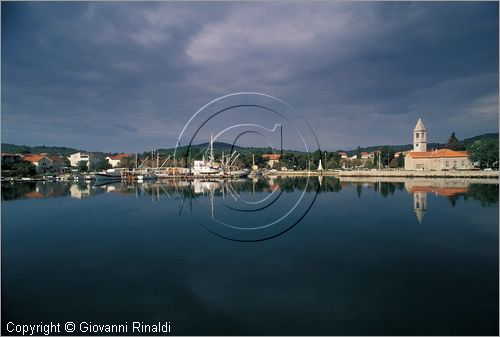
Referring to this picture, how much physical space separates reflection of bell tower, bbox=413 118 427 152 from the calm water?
8406 cm

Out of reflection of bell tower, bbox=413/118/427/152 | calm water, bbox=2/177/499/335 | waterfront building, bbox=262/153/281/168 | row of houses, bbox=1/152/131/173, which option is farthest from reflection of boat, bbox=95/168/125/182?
reflection of bell tower, bbox=413/118/427/152

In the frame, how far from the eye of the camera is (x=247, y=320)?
6168 millimetres

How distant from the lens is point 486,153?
2635 inches

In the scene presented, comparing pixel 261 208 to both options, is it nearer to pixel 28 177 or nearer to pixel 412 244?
pixel 412 244

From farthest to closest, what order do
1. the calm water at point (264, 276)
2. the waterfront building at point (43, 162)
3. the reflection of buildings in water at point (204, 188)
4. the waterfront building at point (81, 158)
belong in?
the waterfront building at point (81, 158), the waterfront building at point (43, 162), the reflection of buildings in water at point (204, 188), the calm water at point (264, 276)

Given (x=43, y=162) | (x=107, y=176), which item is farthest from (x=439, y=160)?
(x=43, y=162)

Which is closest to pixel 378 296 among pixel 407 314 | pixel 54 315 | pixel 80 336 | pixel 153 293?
pixel 407 314

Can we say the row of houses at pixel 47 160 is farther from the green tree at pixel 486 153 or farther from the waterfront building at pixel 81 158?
the green tree at pixel 486 153

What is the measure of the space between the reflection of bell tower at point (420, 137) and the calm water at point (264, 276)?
3310 inches

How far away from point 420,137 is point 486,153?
26.0 meters

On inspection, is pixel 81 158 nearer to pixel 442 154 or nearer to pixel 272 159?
pixel 272 159

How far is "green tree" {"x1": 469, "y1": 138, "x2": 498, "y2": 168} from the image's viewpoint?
65.9m

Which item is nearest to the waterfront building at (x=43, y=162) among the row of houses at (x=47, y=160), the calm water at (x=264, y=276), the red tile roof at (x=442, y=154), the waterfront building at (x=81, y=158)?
the row of houses at (x=47, y=160)

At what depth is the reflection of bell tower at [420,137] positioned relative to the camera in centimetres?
9168
